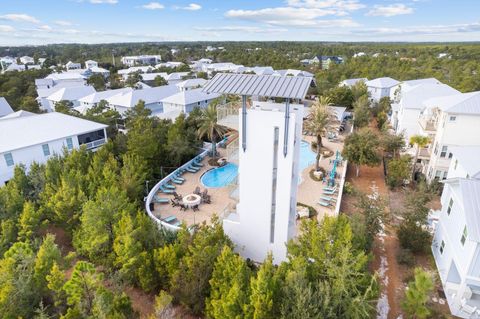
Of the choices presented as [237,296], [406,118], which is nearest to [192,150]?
[237,296]

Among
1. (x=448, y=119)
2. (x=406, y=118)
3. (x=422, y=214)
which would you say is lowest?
(x=422, y=214)

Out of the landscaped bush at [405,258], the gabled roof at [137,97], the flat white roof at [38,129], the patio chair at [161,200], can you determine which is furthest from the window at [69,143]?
the landscaped bush at [405,258]

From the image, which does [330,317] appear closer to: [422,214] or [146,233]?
[146,233]

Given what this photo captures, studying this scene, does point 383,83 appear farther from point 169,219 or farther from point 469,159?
point 169,219

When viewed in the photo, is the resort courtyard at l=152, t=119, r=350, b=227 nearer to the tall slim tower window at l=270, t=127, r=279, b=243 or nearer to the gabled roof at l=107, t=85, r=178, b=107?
the tall slim tower window at l=270, t=127, r=279, b=243

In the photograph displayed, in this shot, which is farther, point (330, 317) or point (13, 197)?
point (13, 197)

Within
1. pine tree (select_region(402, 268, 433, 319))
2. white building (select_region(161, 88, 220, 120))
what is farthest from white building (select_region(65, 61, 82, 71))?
pine tree (select_region(402, 268, 433, 319))

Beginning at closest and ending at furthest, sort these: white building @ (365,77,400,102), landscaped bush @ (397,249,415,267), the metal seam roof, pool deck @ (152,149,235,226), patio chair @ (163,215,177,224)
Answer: the metal seam roof
landscaped bush @ (397,249,415,267)
patio chair @ (163,215,177,224)
pool deck @ (152,149,235,226)
white building @ (365,77,400,102)
